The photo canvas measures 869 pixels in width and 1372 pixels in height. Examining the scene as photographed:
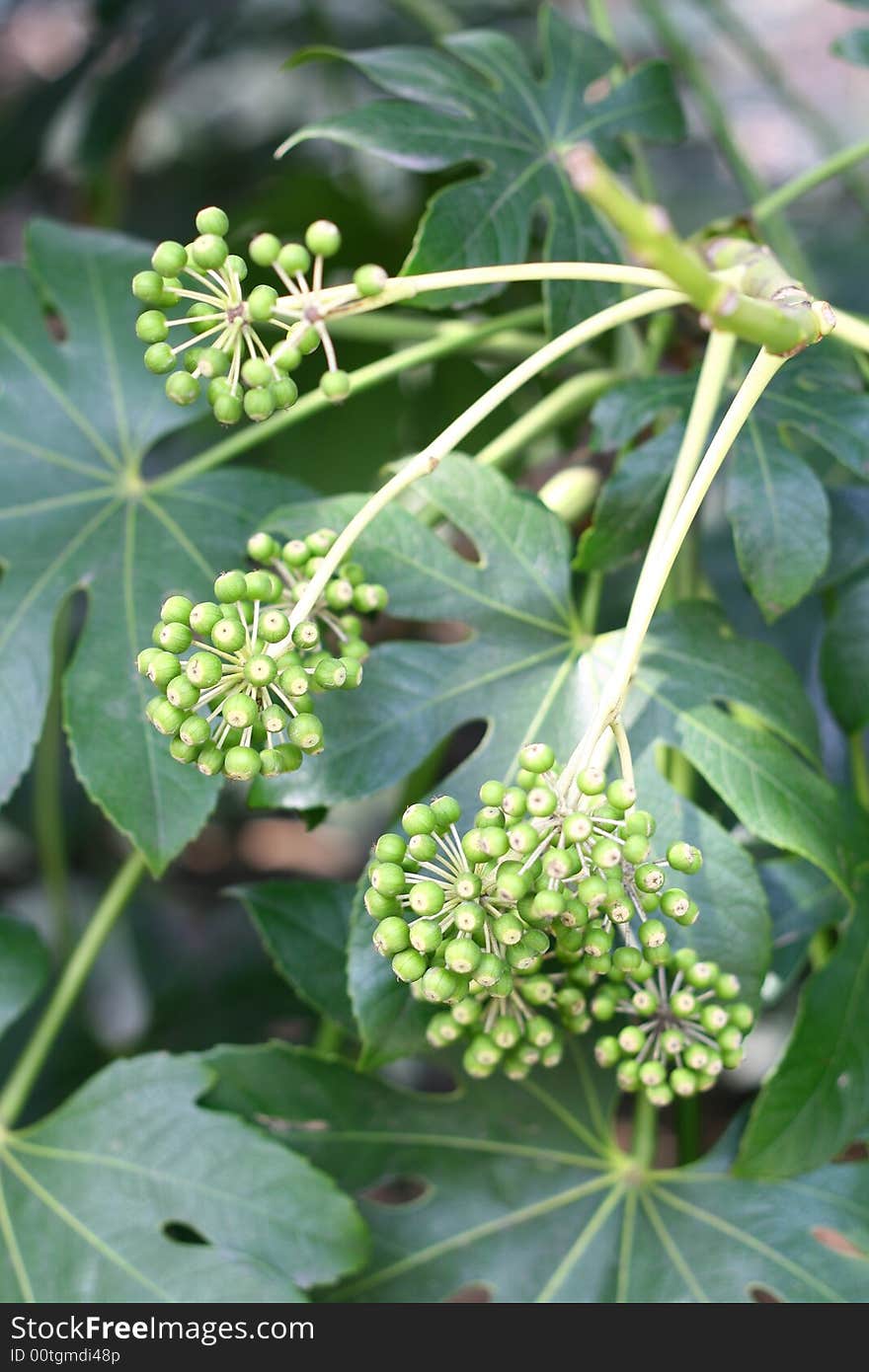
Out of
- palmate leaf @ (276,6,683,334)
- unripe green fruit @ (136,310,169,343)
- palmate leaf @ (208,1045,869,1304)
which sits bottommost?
palmate leaf @ (208,1045,869,1304)

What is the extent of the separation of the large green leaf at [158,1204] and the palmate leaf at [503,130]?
2.25 feet

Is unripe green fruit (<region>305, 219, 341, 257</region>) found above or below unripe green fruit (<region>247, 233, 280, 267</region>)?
above

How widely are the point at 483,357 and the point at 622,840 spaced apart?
944mm

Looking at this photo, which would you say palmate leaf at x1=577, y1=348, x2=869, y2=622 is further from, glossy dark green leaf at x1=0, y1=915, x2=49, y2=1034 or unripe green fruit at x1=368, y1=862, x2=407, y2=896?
glossy dark green leaf at x1=0, y1=915, x2=49, y2=1034

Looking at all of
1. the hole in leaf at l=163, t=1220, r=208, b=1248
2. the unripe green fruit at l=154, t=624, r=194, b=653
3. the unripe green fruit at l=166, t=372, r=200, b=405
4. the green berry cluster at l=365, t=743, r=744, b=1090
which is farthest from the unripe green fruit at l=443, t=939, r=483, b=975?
the hole in leaf at l=163, t=1220, r=208, b=1248

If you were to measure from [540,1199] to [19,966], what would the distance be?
1.68 ft

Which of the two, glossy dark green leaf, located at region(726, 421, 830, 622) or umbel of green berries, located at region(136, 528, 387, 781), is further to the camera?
glossy dark green leaf, located at region(726, 421, 830, 622)

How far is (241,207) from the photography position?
1.77m

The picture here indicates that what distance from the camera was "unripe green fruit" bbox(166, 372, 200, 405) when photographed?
717 mm

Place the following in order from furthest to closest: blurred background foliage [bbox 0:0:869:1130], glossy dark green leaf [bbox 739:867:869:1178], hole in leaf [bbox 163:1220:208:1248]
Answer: blurred background foliage [bbox 0:0:869:1130]
hole in leaf [bbox 163:1220:208:1248]
glossy dark green leaf [bbox 739:867:869:1178]

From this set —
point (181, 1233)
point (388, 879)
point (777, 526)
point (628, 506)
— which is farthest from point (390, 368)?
point (181, 1233)

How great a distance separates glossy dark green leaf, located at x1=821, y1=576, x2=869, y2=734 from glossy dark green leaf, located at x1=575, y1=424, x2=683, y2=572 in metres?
0.21

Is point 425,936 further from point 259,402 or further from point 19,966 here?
point 19,966

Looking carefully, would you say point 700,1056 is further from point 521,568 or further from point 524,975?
point 521,568
